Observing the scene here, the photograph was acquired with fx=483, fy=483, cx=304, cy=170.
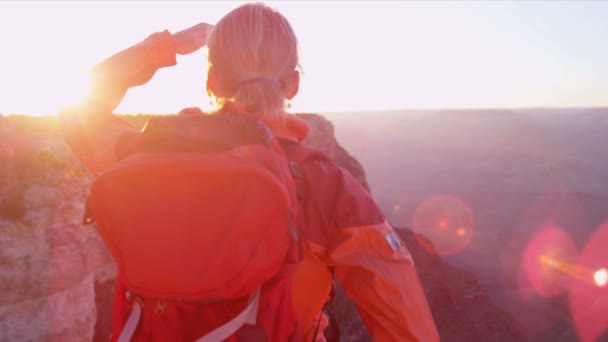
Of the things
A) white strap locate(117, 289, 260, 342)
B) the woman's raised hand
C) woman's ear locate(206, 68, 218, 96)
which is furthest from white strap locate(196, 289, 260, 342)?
the woman's raised hand

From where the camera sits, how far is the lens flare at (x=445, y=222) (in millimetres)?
64438

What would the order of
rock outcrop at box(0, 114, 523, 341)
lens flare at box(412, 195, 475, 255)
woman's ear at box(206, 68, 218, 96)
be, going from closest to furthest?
woman's ear at box(206, 68, 218, 96) < rock outcrop at box(0, 114, 523, 341) < lens flare at box(412, 195, 475, 255)

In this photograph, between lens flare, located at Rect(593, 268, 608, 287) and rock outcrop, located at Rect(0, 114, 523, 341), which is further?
lens flare, located at Rect(593, 268, 608, 287)

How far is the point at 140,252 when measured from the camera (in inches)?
66.8

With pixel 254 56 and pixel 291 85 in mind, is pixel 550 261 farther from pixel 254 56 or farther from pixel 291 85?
pixel 254 56

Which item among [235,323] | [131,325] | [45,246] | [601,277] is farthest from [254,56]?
[601,277]

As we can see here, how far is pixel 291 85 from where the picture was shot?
6.27 feet

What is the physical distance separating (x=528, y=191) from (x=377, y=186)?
2832 centimetres

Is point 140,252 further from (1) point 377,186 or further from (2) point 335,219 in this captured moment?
(1) point 377,186

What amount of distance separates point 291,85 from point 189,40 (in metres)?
0.64

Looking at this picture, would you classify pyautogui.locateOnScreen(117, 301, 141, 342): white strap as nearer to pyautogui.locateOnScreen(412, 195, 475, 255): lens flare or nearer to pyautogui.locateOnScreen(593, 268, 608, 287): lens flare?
pyautogui.locateOnScreen(412, 195, 475, 255): lens flare

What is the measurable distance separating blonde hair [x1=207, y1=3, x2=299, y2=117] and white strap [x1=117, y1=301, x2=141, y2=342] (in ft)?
2.73

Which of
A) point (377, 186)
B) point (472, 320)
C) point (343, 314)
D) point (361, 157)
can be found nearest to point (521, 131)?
point (361, 157)

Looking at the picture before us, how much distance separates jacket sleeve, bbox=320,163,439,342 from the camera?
1.67 m
